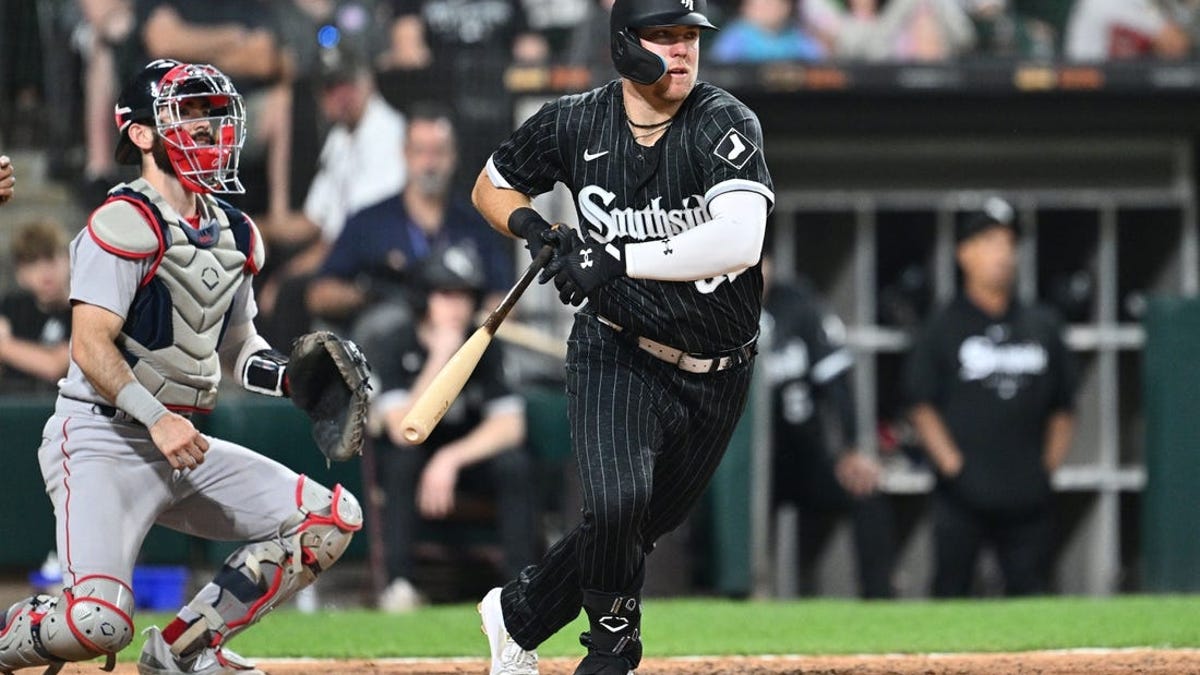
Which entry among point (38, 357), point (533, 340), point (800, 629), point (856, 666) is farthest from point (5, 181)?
point (533, 340)

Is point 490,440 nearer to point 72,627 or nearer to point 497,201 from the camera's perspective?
point 497,201

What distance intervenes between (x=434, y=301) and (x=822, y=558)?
2.89m

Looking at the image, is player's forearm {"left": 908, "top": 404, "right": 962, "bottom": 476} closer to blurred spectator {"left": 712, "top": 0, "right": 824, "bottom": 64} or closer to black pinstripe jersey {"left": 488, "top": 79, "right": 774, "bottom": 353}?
blurred spectator {"left": 712, "top": 0, "right": 824, "bottom": 64}

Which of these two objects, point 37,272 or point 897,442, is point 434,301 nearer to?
point 37,272

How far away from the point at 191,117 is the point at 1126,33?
20.8ft

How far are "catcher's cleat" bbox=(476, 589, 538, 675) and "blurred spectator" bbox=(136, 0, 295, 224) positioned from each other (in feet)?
15.0

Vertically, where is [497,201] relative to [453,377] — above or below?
above

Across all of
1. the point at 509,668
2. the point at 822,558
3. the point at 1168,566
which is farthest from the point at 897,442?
the point at 509,668

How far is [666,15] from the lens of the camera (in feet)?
14.4

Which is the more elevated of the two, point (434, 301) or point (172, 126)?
point (172, 126)

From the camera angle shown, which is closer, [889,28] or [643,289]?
[643,289]

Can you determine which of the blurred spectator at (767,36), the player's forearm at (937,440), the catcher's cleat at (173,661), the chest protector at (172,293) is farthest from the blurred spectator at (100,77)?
the catcher's cleat at (173,661)

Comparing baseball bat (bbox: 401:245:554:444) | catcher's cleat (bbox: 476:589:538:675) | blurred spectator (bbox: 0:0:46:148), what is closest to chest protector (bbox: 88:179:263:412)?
baseball bat (bbox: 401:245:554:444)

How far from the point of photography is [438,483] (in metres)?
7.94
